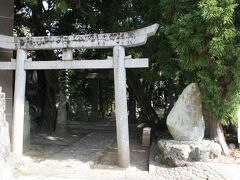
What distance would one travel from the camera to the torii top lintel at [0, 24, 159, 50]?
8.73m

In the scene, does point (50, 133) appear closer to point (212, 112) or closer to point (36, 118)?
point (36, 118)

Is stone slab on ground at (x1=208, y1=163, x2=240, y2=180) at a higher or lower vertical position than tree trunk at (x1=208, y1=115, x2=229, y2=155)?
lower

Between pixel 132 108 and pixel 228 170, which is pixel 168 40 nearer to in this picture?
pixel 228 170

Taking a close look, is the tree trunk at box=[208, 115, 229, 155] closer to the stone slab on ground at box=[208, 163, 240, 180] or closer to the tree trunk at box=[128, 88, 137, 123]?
the stone slab on ground at box=[208, 163, 240, 180]

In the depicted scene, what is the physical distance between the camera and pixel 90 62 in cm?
898

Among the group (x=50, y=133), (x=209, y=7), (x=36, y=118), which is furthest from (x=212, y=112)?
(x=36, y=118)

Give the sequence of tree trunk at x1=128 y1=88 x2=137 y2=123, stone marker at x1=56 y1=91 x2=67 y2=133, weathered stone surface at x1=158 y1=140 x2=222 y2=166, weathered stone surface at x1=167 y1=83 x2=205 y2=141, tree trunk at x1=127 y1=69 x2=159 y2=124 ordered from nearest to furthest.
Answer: weathered stone surface at x1=158 y1=140 x2=222 y2=166 → weathered stone surface at x1=167 y1=83 x2=205 y2=141 → tree trunk at x1=127 y1=69 x2=159 y2=124 → stone marker at x1=56 y1=91 x2=67 y2=133 → tree trunk at x1=128 y1=88 x2=137 y2=123

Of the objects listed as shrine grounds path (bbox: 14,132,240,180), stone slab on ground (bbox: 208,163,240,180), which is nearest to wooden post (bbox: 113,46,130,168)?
shrine grounds path (bbox: 14,132,240,180)

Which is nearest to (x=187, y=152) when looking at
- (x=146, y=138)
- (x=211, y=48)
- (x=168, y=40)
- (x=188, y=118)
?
(x=188, y=118)

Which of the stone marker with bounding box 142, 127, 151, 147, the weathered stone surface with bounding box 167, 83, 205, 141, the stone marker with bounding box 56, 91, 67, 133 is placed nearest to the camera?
the weathered stone surface with bounding box 167, 83, 205, 141

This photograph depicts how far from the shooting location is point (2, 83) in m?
10.4

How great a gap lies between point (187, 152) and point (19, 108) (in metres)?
4.33

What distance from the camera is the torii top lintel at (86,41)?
28.7 feet

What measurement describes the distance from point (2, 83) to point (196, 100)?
5.55 metres
